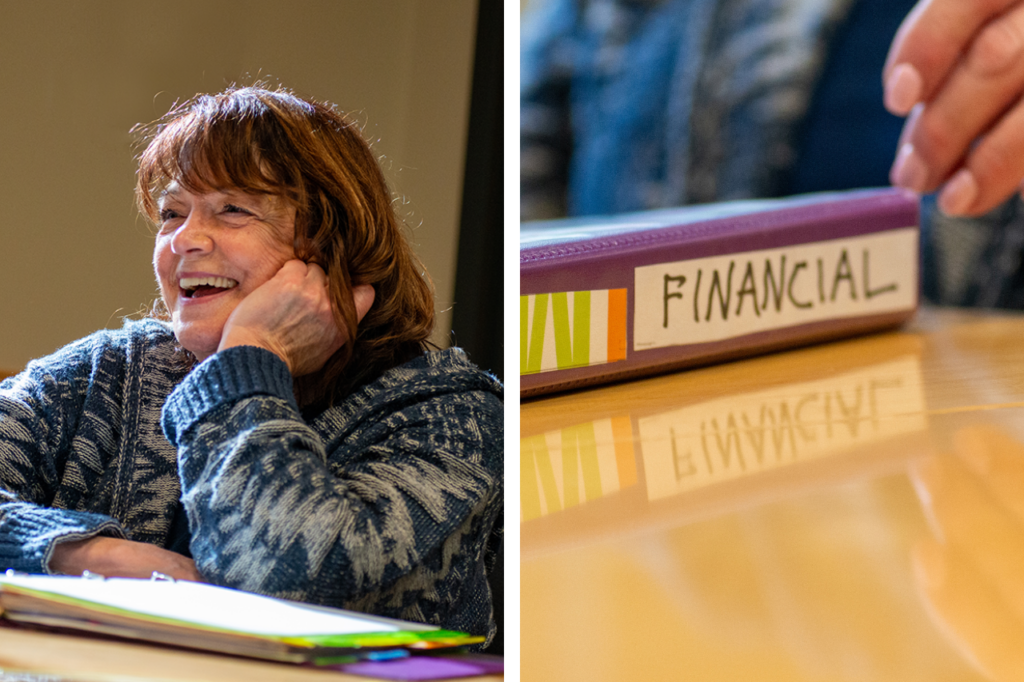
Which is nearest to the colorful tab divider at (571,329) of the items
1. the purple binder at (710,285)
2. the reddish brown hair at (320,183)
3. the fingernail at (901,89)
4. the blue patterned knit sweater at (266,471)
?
the purple binder at (710,285)

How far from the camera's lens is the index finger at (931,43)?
67 centimetres

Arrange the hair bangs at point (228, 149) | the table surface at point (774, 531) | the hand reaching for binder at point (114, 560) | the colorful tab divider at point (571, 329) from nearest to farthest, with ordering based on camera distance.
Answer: the table surface at point (774, 531) → the colorful tab divider at point (571, 329) → the hand reaching for binder at point (114, 560) → the hair bangs at point (228, 149)

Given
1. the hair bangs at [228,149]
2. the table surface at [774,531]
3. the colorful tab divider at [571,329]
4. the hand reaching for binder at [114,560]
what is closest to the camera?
the table surface at [774,531]

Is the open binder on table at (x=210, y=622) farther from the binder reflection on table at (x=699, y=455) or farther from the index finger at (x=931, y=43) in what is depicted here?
the index finger at (x=931, y=43)

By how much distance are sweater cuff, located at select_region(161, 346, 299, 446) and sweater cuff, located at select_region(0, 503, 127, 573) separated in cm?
8

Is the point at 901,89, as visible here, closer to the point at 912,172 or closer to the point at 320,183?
the point at 912,172

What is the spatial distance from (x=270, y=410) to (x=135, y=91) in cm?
37

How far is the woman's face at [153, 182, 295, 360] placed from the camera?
62 cm

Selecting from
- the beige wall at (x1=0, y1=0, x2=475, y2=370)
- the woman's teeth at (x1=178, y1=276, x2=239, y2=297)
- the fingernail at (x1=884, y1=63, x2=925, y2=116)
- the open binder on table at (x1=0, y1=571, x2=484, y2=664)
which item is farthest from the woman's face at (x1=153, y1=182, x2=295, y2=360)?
the fingernail at (x1=884, y1=63, x2=925, y2=116)

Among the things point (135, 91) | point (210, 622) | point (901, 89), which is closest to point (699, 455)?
point (210, 622)

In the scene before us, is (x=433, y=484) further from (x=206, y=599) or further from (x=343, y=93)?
(x=343, y=93)

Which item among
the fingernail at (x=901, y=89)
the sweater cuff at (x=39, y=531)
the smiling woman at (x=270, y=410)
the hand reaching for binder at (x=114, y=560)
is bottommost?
the hand reaching for binder at (x=114, y=560)

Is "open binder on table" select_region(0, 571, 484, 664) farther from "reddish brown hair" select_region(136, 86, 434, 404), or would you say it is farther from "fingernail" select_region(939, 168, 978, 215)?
"fingernail" select_region(939, 168, 978, 215)

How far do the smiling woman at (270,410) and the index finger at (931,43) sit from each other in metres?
0.41
